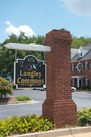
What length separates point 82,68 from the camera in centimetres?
4934

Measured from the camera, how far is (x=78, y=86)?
4947 cm

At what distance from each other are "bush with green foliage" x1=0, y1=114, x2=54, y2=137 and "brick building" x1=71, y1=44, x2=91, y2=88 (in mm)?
38152

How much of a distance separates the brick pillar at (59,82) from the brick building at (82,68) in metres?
37.5

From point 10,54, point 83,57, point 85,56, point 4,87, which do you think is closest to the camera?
point 4,87

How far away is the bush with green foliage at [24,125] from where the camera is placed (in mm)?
7897

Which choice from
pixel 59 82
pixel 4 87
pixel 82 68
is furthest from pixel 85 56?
pixel 59 82

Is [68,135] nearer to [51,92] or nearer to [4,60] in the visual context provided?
[51,92]

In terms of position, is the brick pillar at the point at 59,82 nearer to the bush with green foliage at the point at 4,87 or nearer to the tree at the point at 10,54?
the bush with green foliage at the point at 4,87

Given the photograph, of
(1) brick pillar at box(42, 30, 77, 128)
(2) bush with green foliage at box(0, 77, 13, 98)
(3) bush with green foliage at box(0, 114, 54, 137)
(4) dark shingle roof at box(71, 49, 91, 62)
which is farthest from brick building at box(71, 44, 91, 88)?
(3) bush with green foliage at box(0, 114, 54, 137)

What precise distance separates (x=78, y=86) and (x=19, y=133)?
138ft

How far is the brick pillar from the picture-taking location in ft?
28.7

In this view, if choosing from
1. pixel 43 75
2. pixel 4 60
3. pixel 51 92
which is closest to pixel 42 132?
pixel 51 92

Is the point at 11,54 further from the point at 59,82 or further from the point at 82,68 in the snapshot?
the point at 59,82

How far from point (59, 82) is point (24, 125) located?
1890mm
